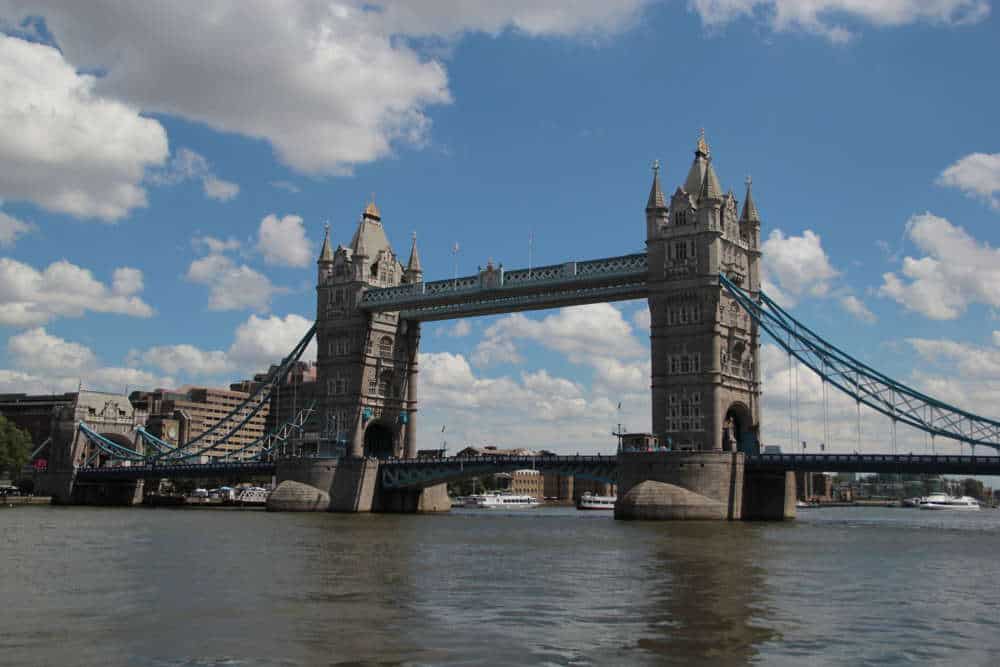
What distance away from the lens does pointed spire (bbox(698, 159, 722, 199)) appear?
97.2 meters

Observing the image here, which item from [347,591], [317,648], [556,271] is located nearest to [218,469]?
[556,271]

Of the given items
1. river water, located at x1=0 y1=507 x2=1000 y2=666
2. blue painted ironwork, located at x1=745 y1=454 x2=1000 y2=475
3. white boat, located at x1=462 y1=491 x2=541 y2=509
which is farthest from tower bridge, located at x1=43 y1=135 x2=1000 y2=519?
white boat, located at x1=462 y1=491 x2=541 y2=509

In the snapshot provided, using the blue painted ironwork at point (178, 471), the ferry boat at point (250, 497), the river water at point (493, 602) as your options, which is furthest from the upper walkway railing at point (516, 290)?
the ferry boat at point (250, 497)

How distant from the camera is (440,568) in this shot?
46562mm

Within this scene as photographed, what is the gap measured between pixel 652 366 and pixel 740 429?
10672mm

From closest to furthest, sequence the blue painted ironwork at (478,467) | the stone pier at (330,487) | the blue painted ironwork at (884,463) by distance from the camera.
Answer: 1. the blue painted ironwork at (884,463)
2. the blue painted ironwork at (478,467)
3. the stone pier at (330,487)

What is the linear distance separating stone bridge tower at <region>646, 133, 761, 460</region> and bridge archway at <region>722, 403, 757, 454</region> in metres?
0.09

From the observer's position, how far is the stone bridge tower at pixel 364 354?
400ft

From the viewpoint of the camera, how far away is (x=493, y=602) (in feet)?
114

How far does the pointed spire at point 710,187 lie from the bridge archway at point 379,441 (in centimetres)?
4806

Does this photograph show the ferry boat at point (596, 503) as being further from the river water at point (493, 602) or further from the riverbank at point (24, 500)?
the river water at point (493, 602)

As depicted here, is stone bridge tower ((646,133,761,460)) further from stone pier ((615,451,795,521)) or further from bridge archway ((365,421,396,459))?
bridge archway ((365,421,396,459))

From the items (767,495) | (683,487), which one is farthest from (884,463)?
(683,487)

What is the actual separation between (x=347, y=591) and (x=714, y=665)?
53.9 ft
